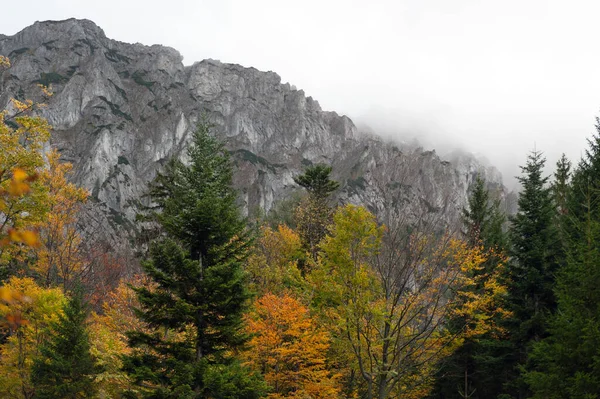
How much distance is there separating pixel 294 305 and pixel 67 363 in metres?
9.63

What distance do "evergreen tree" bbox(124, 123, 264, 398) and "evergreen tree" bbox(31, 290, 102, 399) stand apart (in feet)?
20.8

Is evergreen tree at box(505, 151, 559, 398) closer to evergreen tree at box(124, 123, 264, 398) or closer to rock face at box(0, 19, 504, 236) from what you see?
evergreen tree at box(124, 123, 264, 398)

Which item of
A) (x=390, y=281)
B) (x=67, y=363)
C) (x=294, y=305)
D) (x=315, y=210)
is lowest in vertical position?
(x=67, y=363)

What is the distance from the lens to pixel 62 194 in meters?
20.2

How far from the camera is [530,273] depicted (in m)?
17.1

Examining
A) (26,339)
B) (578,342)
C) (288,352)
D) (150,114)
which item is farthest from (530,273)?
(150,114)

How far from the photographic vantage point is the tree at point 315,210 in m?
26.5

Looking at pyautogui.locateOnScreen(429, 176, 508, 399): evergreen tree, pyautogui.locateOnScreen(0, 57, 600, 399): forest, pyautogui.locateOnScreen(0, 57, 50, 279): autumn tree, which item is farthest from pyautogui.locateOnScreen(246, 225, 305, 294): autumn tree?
pyautogui.locateOnScreen(429, 176, 508, 399): evergreen tree

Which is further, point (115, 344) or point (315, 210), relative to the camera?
point (315, 210)

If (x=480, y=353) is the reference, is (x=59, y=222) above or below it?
above

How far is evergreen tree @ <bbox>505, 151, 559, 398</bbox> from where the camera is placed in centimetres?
1675

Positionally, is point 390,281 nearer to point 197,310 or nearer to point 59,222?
point 197,310

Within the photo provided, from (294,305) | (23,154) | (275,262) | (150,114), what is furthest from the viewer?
(150,114)

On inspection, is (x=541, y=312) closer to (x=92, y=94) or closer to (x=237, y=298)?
(x=237, y=298)
